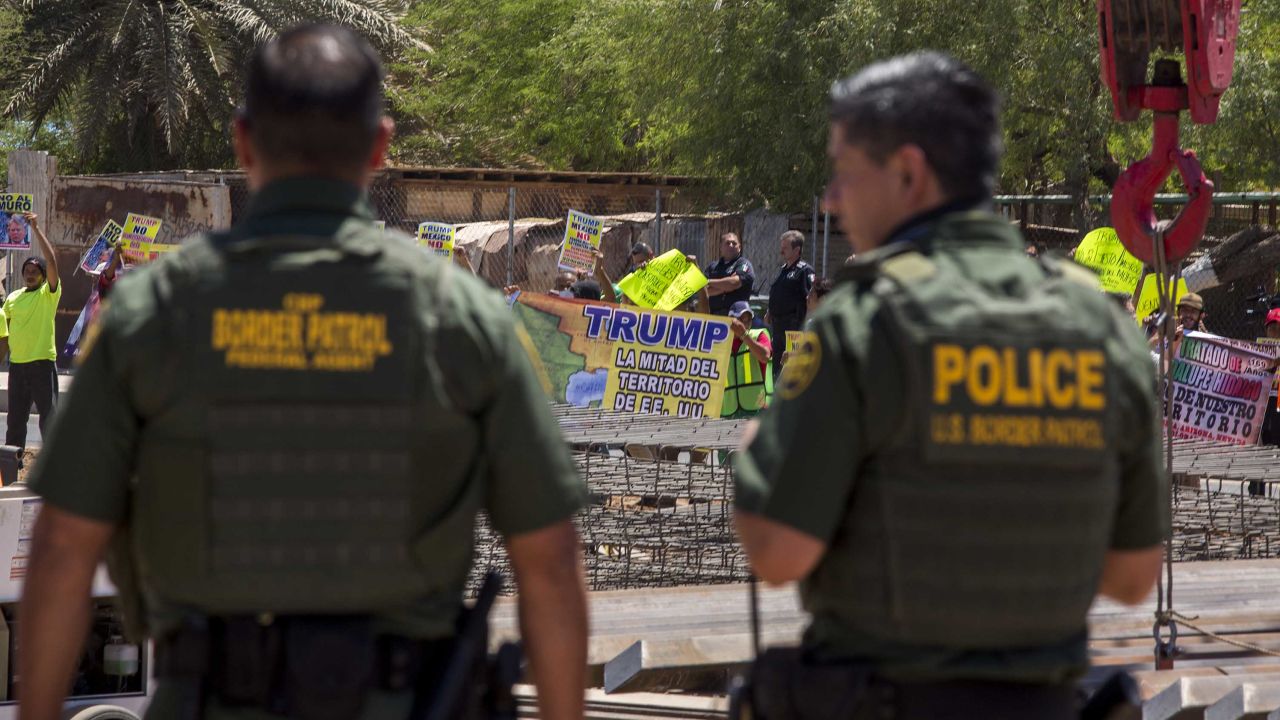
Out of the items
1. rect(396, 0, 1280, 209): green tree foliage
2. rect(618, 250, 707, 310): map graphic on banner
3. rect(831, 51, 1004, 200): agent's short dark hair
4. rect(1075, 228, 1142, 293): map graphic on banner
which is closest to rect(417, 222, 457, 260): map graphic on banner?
rect(618, 250, 707, 310): map graphic on banner

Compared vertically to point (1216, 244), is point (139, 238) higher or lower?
higher

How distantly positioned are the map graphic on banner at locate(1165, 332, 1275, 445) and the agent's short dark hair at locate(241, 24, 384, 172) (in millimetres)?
9576

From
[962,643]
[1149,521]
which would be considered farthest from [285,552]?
[1149,521]

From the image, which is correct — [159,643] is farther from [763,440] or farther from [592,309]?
[592,309]

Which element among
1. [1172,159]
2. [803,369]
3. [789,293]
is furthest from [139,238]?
[803,369]

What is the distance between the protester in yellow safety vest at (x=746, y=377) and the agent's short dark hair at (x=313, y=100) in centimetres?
849

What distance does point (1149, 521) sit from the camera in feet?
8.13

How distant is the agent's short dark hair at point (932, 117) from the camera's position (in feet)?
7.66

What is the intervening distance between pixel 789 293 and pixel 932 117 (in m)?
10.5

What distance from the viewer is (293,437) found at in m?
2.32

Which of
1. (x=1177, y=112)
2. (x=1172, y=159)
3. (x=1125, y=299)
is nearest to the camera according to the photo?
(x=1172, y=159)

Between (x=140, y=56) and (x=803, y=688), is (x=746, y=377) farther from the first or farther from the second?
(x=140, y=56)

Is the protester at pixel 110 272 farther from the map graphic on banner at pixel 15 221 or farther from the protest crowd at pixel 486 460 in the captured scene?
the protest crowd at pixel 486 460

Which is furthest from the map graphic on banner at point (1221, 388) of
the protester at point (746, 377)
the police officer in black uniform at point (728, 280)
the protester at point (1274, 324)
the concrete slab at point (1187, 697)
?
the concrete slab at point (1187, 697)
